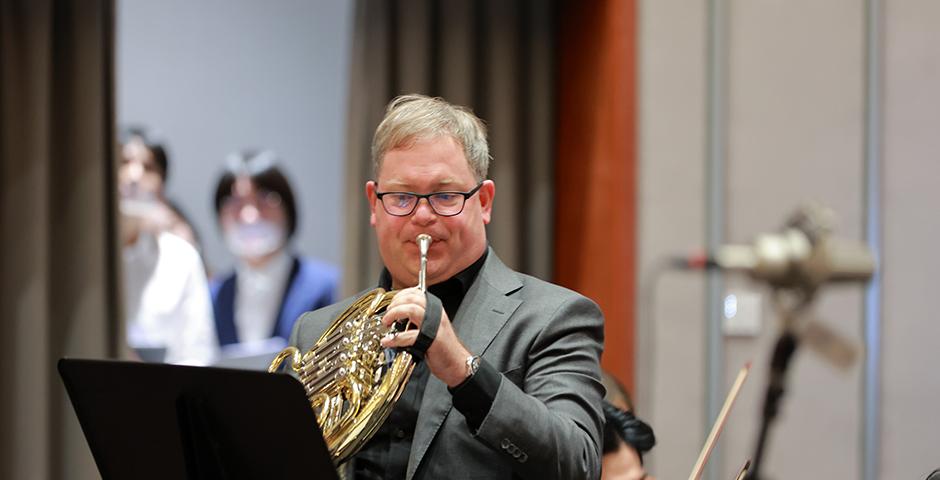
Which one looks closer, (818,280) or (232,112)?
(818,280)

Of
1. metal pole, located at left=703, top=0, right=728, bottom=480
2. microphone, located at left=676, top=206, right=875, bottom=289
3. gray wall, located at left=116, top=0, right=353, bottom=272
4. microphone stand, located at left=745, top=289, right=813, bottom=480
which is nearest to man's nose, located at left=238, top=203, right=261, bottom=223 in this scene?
gray wall, located at left=116, top=0, right=353, bottom=272

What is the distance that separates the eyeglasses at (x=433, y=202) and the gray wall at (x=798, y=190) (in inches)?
63.4

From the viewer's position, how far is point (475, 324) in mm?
1985

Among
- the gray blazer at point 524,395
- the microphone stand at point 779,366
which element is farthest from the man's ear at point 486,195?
the microphone stand at point 779,366

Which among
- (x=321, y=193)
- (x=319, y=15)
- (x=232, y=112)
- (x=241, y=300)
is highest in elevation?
(x=319, y=15)

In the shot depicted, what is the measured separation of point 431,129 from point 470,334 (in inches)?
14.1

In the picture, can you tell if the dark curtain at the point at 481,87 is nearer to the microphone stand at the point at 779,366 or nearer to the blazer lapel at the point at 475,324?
the blazer lapel at the point at 475,324

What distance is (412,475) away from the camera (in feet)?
6.14

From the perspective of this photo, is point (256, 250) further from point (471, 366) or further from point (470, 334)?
point (471, 366)

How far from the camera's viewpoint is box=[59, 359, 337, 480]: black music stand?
5.30ft

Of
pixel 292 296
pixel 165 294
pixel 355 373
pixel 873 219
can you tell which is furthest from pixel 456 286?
pixel 292 296

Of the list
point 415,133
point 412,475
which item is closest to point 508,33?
point 415,133

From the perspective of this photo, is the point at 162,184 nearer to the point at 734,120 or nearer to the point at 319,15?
the point at 319,15

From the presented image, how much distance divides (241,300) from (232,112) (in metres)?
0.93
